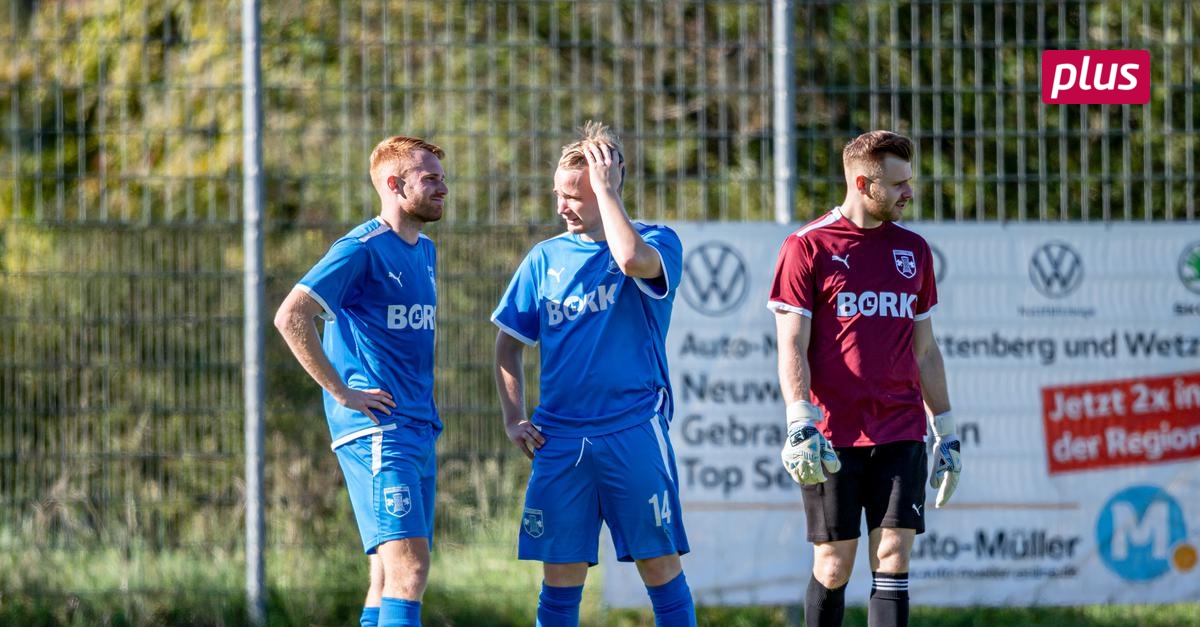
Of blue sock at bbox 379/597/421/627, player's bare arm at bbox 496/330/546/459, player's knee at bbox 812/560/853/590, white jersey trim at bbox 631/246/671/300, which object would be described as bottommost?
blue sock at bbox 379/597/421/627

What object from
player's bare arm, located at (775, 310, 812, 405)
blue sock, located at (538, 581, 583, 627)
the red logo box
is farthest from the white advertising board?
blue sock, located at (538, 581, 583, 627)

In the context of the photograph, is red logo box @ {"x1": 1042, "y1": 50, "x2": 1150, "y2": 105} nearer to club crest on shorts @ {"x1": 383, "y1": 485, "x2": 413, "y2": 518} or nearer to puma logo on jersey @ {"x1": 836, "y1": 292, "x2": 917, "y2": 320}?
puma logo on jersey @ {"x1": 836, "y1": 292, "x2": 917, "y2": 320}

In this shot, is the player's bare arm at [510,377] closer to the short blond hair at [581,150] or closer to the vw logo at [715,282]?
the short blond hair at [581,150]

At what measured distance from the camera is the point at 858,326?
5.29 m

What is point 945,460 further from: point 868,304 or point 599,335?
point 599,335

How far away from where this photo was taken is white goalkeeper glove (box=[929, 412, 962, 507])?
5461mm

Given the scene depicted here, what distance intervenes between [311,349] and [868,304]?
2.08 meters

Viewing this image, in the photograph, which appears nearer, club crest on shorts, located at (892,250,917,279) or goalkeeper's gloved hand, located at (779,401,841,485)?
goalkeeper's gloved hand, located at (779,401,841,485)

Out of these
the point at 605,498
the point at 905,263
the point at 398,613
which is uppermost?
the point at 905,263

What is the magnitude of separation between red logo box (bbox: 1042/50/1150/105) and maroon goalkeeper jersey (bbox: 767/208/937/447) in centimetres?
285

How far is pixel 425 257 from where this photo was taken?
5617 mm

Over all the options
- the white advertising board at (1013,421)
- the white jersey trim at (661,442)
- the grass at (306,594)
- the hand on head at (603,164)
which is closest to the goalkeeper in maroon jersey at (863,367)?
the white jersey trim at (661,442)

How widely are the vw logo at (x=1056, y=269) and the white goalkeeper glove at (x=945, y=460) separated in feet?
6.93

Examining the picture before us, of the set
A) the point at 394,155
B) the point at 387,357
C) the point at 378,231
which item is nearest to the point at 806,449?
the point at 387,357
